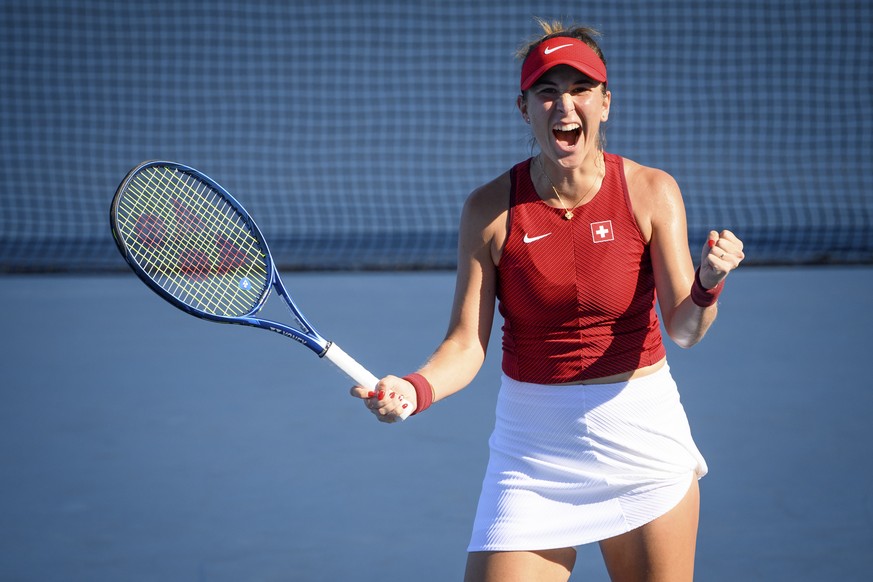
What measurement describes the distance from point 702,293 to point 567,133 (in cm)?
41

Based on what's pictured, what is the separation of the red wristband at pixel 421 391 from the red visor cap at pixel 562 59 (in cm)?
61

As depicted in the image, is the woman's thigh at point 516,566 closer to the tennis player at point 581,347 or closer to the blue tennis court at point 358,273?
the tennis player at point 581,347

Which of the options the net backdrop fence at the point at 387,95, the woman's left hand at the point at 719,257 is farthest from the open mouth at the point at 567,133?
the net backdrop fence at the point at 387,95

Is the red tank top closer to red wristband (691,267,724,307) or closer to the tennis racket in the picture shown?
red wristband (691,267,724,307)

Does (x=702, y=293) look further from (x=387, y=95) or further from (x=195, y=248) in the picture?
(x=387, y=95)

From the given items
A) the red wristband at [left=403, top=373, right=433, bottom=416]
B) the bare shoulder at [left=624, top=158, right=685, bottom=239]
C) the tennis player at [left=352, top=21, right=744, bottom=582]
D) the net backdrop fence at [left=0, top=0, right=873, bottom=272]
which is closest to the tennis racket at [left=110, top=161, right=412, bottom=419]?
the red wristband at [left=403, top=373, right=433, bottom=416]

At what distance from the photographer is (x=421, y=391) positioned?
7.18 feet

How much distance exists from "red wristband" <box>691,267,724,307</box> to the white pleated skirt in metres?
0.25

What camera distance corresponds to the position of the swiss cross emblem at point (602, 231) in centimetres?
221

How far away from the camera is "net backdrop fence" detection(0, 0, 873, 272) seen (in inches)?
405

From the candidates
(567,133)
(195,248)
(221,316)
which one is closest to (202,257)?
(195,248)

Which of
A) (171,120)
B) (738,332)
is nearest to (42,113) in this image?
(171,120)

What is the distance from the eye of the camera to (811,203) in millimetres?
9055

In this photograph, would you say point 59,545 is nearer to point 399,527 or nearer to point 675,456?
point 399,527
